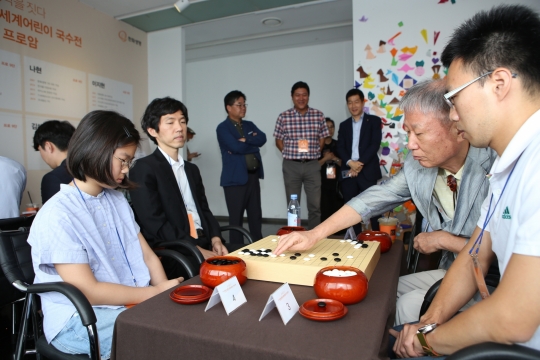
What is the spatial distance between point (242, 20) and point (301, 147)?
2046mm

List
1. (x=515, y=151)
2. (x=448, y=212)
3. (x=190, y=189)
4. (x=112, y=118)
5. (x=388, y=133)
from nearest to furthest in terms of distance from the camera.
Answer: (x=515, y=151) < (x=112, y=118) < (x=448, y=212) < (x=190, y=189) < (x=388, y=133)

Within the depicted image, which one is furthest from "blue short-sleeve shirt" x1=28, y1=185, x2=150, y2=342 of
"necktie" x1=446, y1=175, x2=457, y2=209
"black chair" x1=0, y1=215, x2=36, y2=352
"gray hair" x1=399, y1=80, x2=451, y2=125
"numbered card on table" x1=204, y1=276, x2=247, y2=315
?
"necktie" x1=446, y1=175, x2=457, y2=209

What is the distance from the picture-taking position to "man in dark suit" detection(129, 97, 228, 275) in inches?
82.4

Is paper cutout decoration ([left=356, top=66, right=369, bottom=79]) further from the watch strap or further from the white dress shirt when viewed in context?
the watch strap

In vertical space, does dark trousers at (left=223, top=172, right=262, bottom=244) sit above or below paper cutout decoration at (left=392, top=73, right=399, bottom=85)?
below

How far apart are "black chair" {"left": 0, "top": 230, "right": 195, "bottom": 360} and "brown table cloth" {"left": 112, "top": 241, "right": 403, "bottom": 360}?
0.88ft

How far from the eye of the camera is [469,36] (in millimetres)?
926

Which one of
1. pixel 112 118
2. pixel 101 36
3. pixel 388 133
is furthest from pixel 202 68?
pixel 112 118

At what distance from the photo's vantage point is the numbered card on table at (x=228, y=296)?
3.04 ft

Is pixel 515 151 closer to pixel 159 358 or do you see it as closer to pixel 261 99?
pixel 159 358

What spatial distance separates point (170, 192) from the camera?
2191mm

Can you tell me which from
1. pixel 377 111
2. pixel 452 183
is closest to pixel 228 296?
pixel 452 183

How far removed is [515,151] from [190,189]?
191 cm

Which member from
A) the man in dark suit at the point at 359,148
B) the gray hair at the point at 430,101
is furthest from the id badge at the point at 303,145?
the gray hair at the point at 430,101
